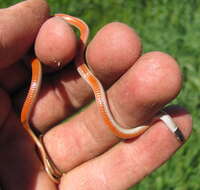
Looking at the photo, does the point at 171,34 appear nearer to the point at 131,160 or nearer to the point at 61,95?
the point at 61,95

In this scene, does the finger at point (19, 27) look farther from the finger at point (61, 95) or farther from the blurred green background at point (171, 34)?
the blurred green background at point (171, 34)

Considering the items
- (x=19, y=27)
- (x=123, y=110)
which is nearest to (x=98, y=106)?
(x=123, y=110)

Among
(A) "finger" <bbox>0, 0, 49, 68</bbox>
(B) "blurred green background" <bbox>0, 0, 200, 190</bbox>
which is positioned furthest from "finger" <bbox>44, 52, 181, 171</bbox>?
(B) "blurred green background" <bbox>0, 0, 200, 190</bbox>

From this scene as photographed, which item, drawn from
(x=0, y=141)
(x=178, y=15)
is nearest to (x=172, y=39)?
(x=178, y=15)

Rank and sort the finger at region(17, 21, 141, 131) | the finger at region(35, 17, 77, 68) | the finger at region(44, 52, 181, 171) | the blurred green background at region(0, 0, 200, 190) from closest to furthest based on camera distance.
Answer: the finger at region(44, 52, 181, 171) < the finger at region(35, 17, 77, 68) < the finger at region(17, 21, 141, 131) < the blurred green background at region(0, 0, 200, 190)

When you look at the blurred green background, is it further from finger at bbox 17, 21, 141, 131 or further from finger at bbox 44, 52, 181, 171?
finger at bbox 17, 21, 141, 131

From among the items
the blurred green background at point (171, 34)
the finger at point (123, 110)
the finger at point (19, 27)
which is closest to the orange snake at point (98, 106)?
the finger at point (123, 110)
